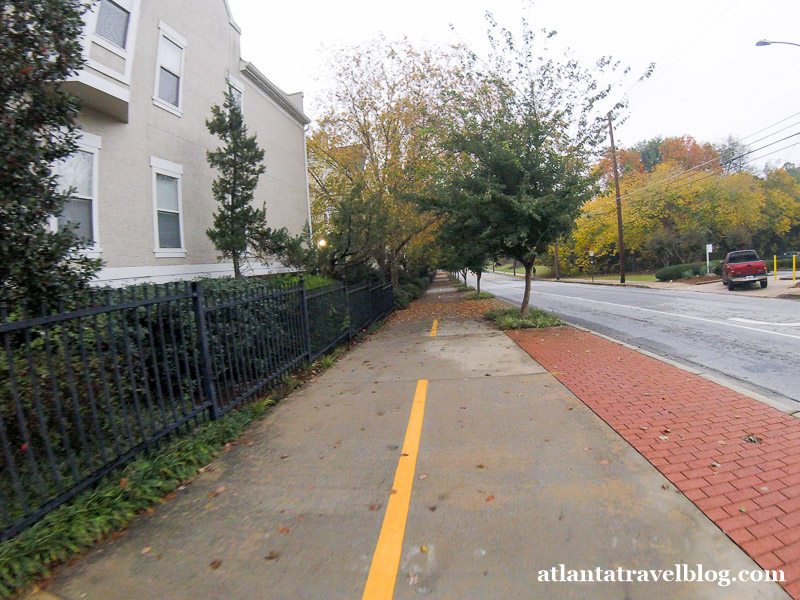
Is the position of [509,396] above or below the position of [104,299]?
below

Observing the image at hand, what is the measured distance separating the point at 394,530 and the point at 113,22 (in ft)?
29.5

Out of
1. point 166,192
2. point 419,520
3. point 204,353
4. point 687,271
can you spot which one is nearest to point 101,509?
point 204,353

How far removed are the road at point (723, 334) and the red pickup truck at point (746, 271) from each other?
503 cm

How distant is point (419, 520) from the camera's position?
2.85 meters

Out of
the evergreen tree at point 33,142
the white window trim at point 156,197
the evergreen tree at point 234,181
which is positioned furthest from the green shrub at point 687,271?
the evergreen tree at point 33,142

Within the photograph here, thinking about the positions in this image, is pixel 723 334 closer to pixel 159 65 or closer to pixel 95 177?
pixel 95 177

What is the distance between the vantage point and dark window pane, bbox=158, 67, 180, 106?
891 centimetres

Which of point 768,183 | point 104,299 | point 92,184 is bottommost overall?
point 104,299

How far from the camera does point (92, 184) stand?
283 inches

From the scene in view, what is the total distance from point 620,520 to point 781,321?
10995mm

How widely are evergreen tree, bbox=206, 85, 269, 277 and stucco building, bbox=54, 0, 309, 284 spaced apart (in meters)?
0.73

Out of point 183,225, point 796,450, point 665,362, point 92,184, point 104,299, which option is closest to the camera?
point 796,450

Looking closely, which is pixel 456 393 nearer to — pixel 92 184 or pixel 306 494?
pixel 306 494

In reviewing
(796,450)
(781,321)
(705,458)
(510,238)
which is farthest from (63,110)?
(781,321)
